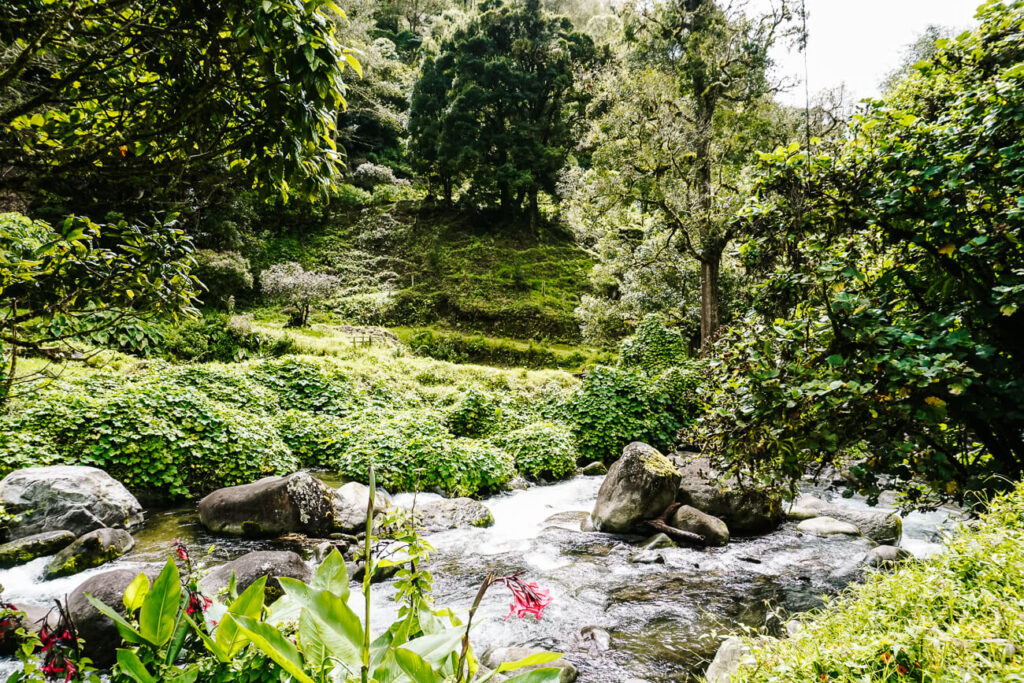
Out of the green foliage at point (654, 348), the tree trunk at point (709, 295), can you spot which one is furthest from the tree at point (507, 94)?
the tree trunk at point (709, 295)

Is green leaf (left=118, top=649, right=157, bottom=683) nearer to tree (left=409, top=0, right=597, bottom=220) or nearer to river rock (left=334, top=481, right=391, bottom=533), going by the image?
river rock (left=334, top=481, right=391, bottom=533)

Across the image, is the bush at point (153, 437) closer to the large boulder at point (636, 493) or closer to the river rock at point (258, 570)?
the river rock at point (258, 570)

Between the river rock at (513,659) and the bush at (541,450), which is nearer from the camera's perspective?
the river rock at (513,659)

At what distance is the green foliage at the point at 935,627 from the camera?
1917mm

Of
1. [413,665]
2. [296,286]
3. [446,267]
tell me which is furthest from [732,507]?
[446,267]

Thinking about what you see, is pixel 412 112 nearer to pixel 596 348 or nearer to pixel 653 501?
pixel 596 348

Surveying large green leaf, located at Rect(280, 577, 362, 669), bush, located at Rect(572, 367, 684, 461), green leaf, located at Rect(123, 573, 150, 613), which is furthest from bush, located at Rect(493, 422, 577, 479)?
large green leaf, located at Rect(280, 577, 362, 669)

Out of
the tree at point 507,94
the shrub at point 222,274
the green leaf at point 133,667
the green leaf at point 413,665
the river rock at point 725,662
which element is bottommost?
the river rock at point 725,662

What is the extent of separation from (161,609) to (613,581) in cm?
576

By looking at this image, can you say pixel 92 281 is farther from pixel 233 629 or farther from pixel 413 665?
pixel 413 665

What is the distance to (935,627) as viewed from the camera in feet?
6.86

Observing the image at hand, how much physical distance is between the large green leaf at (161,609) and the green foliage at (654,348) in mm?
12746

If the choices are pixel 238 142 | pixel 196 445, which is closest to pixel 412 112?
pixel 196 445

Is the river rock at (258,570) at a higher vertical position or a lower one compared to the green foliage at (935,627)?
lower
